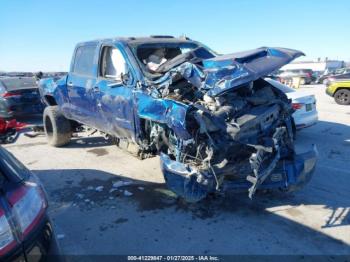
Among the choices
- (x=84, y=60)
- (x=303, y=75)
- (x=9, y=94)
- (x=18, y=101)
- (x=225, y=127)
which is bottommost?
(x=303, y=75)

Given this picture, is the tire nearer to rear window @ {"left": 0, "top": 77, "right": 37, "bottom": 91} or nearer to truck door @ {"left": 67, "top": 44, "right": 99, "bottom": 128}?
truck door @ {"left": 67, "top": 44, "right": 99, "bottom": 128}

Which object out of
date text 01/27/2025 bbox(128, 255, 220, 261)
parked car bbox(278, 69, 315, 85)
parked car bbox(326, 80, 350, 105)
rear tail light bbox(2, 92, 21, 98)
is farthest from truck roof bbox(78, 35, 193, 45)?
parked car bbox(278, 69, 315, 85)

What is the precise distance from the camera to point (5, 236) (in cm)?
161

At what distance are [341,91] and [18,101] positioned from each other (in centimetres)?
1258

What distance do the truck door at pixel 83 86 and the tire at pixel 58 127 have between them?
2.02 ft

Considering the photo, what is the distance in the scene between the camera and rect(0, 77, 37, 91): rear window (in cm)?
948

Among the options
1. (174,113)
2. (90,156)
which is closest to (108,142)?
(90,156)

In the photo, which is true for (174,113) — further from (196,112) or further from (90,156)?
(90,156)

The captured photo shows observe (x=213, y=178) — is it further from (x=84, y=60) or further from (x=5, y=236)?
(x=84, y=60)

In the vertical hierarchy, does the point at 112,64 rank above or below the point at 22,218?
above

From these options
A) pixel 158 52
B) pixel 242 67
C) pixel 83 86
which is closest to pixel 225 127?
pixel 242 67

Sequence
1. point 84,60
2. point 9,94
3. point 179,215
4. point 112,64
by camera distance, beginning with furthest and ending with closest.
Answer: point 9,94
point 84,60
point 112,64
point 179,215

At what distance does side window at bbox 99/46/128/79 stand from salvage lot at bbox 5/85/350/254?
1662 millimetres

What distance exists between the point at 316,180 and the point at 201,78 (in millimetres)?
2610
